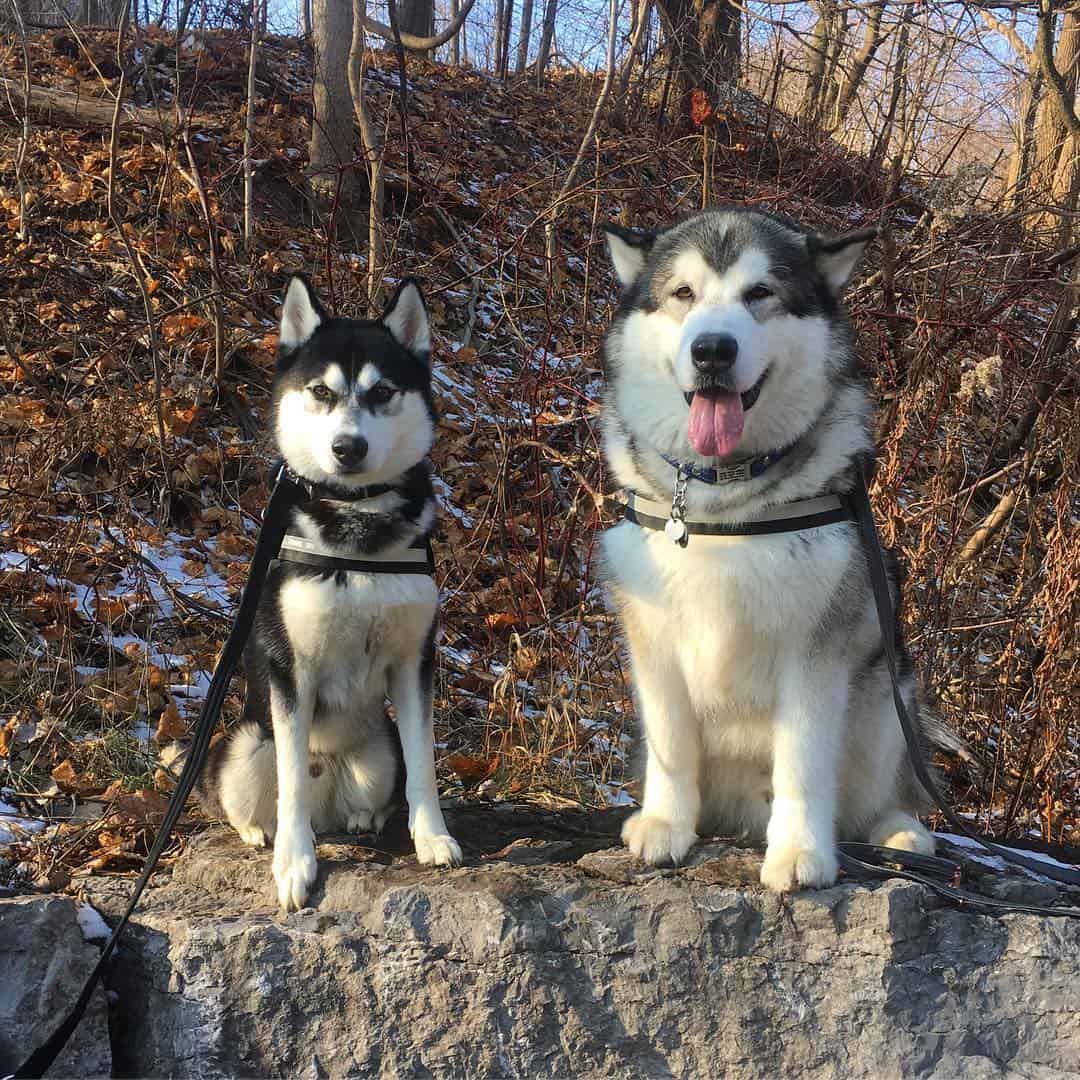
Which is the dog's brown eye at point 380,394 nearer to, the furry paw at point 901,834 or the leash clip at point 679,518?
the leash clip at point 679,518

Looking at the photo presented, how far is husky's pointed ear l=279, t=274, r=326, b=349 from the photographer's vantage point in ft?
10.3

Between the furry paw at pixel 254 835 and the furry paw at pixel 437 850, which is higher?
the furry paw at pixel 437 850

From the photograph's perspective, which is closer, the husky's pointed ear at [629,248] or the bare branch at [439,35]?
the husky's pointed ear at [629,248]

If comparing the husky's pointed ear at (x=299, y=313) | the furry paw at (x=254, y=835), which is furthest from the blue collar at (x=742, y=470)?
the furry paw at (x=254, y=835)

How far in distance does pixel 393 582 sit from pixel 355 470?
1.15 feet

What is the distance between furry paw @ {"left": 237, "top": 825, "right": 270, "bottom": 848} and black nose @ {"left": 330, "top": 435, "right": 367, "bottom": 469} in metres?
1.18

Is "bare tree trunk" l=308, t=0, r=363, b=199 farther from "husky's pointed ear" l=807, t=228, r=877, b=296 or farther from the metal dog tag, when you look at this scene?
the metal dog tag

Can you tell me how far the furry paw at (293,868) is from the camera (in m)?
2.76

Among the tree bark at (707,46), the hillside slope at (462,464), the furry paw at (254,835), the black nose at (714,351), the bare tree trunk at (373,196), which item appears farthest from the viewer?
the tree bark at (707,46)

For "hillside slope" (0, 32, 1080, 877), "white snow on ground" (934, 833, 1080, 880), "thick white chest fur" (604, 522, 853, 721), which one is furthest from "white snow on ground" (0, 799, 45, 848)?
"white snow on ground" (934, 833, 1080, 880)

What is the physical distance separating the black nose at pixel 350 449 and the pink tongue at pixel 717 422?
965mm

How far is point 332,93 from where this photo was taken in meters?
7.22

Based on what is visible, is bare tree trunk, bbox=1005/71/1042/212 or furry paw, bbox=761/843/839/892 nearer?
furry paw, bbox=761/843/839/892

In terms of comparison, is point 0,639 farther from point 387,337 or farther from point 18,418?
point 387,337
